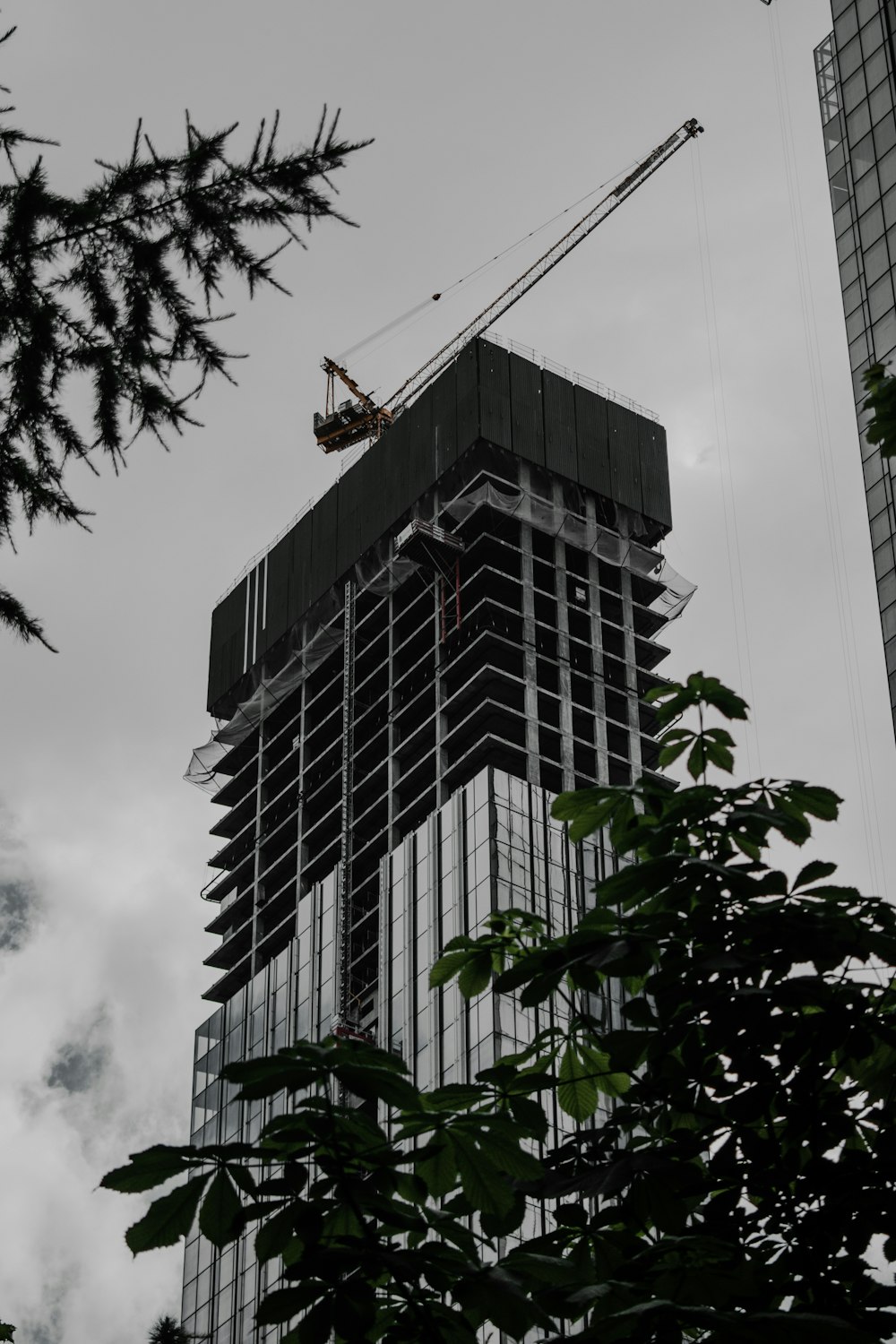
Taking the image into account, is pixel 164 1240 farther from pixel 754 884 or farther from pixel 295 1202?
pixel 754 884

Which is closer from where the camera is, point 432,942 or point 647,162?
point 432,942

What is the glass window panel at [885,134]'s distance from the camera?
78.2m

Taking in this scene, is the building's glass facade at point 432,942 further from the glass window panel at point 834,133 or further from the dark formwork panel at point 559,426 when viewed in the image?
the glass window panel at point 834,133

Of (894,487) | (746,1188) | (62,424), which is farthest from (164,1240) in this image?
(894,487)

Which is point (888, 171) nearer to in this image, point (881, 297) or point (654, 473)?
point (881, 297)

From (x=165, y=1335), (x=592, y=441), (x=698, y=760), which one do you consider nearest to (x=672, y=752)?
(x=698, y=760)

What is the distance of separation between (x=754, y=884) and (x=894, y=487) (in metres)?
63.7

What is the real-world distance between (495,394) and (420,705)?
21948 mm

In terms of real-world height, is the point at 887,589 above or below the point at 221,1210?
above

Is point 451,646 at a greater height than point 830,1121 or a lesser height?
greater

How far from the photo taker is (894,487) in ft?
236

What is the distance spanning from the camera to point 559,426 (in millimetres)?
139750

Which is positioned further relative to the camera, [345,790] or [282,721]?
[282,721]

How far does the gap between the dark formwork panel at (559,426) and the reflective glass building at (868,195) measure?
54.1 meters
